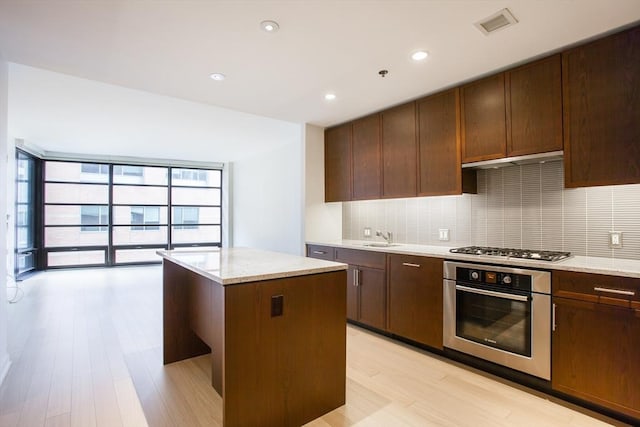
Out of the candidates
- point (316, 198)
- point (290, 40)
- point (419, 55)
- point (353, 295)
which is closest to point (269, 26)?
point (290, 40)

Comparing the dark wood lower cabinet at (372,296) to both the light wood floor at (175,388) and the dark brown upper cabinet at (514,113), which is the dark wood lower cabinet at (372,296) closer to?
the light wood floor at (175,388)

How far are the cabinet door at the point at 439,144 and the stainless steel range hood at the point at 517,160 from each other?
6.3 inches

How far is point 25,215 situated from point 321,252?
642cm

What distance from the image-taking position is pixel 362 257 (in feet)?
11.1

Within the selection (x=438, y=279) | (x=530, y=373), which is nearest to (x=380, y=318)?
(x=438, y=279)

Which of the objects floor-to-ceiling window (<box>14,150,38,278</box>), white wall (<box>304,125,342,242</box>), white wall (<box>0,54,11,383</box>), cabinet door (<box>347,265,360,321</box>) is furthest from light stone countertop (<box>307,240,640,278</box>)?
floor-to-ceiling window (<box>14,150,38,278</box>)

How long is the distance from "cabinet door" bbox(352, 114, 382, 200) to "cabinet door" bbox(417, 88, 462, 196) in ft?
1.81

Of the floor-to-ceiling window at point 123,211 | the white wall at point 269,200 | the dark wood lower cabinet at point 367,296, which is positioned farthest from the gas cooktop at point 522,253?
the floor-to-ceiling window at point 123,211

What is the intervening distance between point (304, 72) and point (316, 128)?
61.9 inches

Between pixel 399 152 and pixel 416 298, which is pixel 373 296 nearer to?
pixel 416 298

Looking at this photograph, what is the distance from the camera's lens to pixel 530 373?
7.27 feet

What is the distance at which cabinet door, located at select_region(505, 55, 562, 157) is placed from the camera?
2.32 metres

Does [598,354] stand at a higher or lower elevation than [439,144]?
lower

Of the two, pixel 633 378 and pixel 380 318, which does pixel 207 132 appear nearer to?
pixel 380 318
